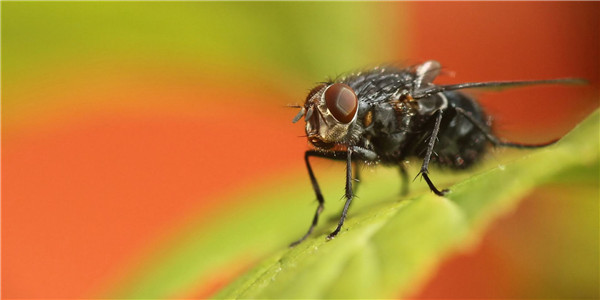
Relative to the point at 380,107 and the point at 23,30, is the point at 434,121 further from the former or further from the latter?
the point at 23,30

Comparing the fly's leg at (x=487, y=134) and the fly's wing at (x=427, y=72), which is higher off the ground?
the fly's wing at (x=427, y=72)

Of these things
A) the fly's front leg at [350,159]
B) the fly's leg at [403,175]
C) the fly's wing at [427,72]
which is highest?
the fly's wing at [427,72]

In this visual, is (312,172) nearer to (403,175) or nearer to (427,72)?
(403,175)

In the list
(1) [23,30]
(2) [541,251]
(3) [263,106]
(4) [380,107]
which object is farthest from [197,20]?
(2) [541,251]

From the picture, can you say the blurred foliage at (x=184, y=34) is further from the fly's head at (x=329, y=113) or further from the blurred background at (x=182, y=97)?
the fly's head at (x=329, y=113)

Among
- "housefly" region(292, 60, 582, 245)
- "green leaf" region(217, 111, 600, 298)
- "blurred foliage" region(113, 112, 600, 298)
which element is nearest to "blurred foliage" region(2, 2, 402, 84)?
"housefly" region(292, 60, 582, 245)

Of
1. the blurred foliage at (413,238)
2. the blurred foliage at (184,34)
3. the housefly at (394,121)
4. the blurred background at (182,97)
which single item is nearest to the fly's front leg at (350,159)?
the housefly at (394,121)

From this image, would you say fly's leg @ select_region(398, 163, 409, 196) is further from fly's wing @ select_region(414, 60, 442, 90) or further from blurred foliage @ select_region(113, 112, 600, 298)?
blurred foliage @ select_region(113, 112, 600, 298)
